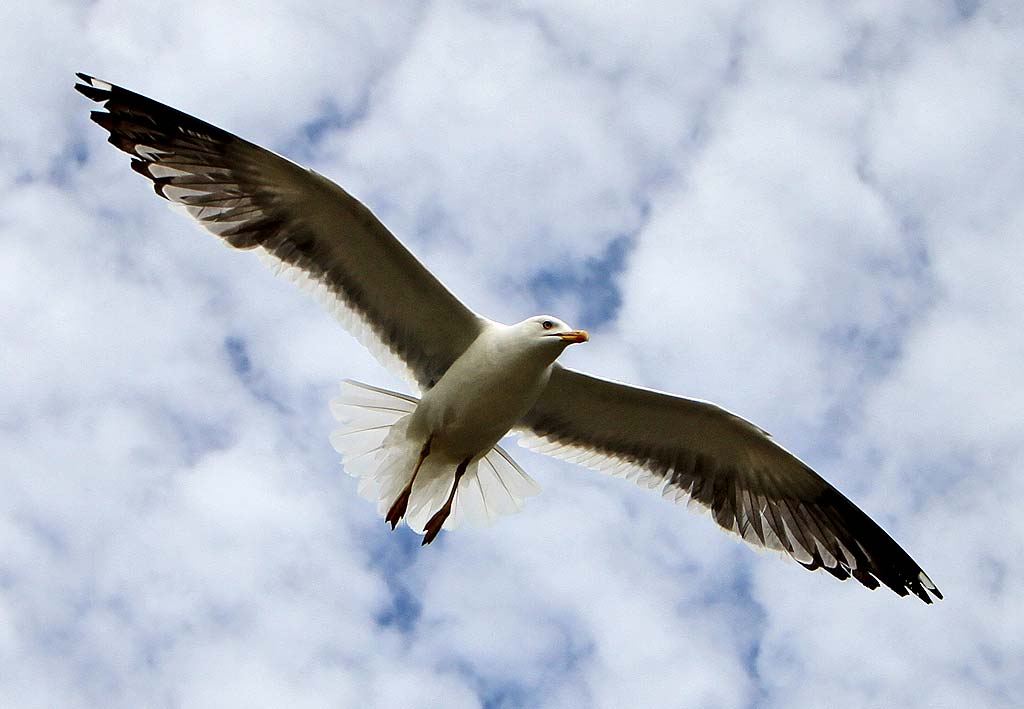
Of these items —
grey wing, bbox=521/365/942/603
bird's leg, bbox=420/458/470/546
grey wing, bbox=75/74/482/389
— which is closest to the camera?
grey wing, bbox=75/74/482/389

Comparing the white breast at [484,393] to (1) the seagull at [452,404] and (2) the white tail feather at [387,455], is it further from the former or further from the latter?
(2) the white tail feather at [387,455]

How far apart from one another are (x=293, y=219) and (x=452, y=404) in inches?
55.7

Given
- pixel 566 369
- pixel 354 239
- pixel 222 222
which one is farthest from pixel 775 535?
pixel 222 222

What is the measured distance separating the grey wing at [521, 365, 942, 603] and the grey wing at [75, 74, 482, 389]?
102 centimetres

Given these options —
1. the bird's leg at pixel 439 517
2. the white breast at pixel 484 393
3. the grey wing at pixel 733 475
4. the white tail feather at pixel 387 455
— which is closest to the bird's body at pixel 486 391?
the white breast at pixel 484 393

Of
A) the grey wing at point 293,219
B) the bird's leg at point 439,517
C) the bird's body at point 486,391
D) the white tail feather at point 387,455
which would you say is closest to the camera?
the grey wing at point 293,219

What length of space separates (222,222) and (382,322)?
3.74 ft

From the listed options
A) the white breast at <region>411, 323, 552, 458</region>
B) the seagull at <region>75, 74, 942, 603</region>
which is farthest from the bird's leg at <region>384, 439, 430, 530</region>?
the white breast at <region>411, 323, 552, 458</region>

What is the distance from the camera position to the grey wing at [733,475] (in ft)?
28.6

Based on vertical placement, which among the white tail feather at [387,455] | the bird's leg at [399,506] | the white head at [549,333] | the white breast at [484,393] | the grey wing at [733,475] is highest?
the grey wing at [733,475]

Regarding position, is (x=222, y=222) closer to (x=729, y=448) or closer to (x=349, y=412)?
(x=349, y=412)

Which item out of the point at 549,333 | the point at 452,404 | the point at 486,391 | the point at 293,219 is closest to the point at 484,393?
the point at 486,391

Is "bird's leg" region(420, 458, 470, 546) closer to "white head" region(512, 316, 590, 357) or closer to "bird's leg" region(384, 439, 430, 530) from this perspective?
"bird's leg" region(384, 439, 430, 530)

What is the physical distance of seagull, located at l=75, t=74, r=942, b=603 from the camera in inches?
306
